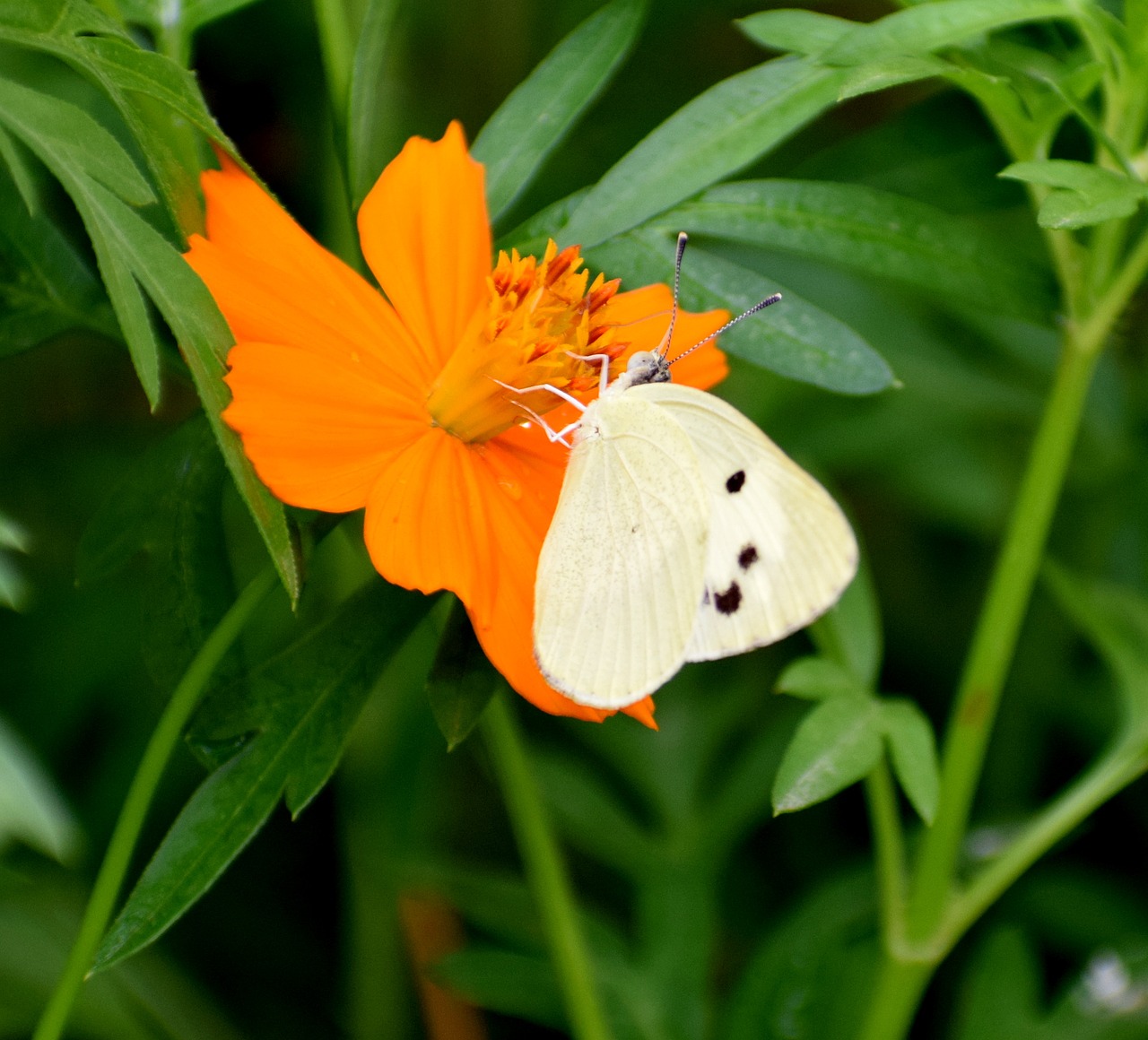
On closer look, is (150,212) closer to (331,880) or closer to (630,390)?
(630,390)

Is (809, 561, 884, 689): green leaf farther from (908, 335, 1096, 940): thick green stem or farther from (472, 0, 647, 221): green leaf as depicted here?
(472, 0, 647, 221): green leaf

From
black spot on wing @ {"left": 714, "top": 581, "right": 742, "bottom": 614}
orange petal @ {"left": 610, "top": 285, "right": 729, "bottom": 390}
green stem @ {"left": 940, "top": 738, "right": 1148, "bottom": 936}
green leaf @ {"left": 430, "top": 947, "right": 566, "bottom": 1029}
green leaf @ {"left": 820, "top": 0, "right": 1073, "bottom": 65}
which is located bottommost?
green leaf @ {"left": 430, "top": 947, "right": 566, "bottom": 1029}

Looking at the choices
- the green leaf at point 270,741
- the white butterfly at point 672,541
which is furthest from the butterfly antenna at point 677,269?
the green leaf at point 270,741

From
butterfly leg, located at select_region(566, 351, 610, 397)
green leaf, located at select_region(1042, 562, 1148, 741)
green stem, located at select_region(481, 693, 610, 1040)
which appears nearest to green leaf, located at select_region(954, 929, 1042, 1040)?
A: green leaf, located at select_region(1042, 562, 1148, 741)

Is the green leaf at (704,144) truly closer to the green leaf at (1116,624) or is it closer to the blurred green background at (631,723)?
the blurred green background at (631,723)

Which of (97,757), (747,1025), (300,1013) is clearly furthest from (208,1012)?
(747,1025)
